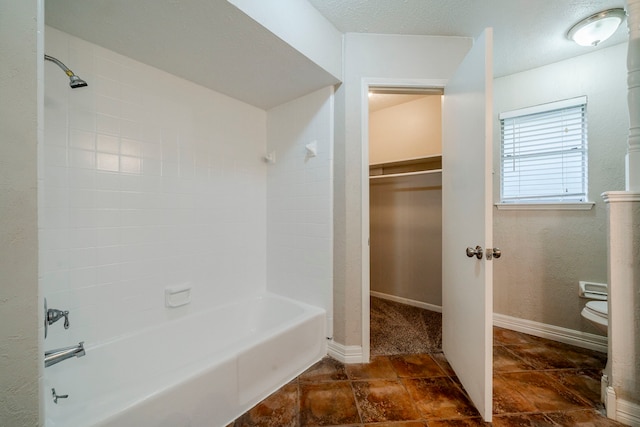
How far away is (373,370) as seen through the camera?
164 cm

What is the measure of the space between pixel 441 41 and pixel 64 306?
2.83m

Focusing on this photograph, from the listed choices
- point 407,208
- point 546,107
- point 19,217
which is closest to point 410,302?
point 407,208

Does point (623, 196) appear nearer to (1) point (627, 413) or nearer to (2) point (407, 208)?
(1) point (627, 413)

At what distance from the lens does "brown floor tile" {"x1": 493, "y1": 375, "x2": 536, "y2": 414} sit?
4.25 ft

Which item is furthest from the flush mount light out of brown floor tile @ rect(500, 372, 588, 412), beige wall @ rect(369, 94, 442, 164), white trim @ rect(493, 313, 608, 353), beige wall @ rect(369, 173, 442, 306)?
brown floor tile @ rect(500, 372, 588, 412)

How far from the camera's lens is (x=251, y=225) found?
7.10ft

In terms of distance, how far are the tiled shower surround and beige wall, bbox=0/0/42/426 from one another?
0.67 m

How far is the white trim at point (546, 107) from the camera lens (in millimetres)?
1933

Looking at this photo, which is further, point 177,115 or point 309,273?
point 309,273

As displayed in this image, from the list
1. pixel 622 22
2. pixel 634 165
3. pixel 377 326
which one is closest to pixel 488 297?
pixel 634 165

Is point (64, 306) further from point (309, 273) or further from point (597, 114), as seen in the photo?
point (597, 114)

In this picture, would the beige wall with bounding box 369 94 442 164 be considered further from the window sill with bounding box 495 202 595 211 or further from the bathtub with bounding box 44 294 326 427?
the bathtub with bounding box 44 294 326 427

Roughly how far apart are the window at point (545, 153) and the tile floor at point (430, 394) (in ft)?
4.09

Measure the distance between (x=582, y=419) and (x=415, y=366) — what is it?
2.63 feet
